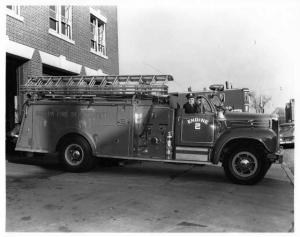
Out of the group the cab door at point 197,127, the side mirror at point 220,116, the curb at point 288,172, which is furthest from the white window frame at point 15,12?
the curb at point 288,172

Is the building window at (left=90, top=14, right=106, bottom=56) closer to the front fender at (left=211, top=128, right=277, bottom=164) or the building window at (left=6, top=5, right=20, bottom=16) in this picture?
the building window at (left=6, top=5, right=20, bottom=16)

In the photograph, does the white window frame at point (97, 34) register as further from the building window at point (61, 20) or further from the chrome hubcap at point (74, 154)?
the chrome hubcap at point (74, 154)

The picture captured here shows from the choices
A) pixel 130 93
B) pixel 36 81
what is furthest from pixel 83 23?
pixel 130 93

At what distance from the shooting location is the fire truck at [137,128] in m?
8.95

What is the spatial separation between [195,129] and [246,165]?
4.86ft

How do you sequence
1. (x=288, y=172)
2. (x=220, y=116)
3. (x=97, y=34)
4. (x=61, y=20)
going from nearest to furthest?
1. (x=220, y=116)
2. (x=288, y=172)
3. (x=61, y=20)
4. (x=97, y=34)

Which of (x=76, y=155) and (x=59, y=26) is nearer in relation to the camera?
(x=76, y=155)

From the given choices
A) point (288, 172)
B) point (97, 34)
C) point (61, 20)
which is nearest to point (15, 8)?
point (61, 20)

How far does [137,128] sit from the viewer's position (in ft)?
32.6

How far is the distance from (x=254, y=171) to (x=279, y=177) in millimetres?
2142

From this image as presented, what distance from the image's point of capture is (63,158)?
10438mm

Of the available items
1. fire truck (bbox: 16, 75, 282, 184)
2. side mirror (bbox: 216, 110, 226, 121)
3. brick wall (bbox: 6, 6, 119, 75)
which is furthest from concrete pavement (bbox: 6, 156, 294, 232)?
brick wall (bbox: 6, 6, 119, 75)

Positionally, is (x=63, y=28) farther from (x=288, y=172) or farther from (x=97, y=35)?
(x=288, y=172)

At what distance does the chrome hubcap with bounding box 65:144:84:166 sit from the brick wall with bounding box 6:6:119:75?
4.16 metres
